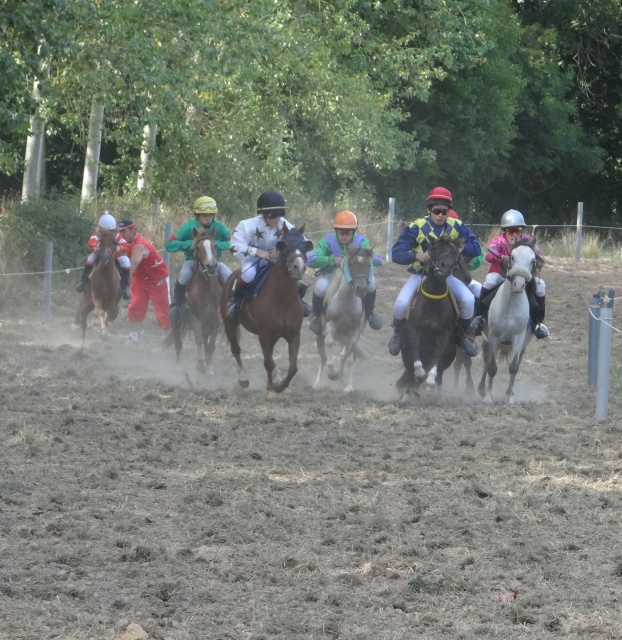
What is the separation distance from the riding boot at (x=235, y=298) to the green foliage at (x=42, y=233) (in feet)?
27.3

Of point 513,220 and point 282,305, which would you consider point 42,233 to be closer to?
point 282,305

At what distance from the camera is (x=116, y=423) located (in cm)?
1113

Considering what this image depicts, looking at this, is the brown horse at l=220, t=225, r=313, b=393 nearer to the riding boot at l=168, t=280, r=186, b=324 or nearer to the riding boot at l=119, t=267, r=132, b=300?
the riding boot at l=168, t=280, r=186, b=324

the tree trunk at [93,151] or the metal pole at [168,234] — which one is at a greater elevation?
the tree trunk at [93,151]

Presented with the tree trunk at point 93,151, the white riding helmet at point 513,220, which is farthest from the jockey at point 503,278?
the tree trunk at point 93,151

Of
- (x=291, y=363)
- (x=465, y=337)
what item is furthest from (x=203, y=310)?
(x=465, y=337)

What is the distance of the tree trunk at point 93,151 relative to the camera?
23.0 m

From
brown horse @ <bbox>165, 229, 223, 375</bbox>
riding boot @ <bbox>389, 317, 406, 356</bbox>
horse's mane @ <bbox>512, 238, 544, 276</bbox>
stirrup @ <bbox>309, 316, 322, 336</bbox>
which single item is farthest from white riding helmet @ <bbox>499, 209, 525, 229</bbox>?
brown horse @ <bbox>165, 229, 223, 375</bbox>

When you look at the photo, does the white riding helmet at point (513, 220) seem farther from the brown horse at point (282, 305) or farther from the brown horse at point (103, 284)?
the brown horse at point (103, 284)

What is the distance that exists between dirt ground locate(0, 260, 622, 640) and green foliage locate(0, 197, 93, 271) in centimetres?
687

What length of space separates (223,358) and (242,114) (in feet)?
34.2

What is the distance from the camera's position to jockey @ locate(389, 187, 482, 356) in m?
12.7

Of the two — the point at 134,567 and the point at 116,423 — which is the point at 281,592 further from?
the point at 116,423

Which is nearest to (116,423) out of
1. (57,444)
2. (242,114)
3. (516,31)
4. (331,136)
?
(57,444)
